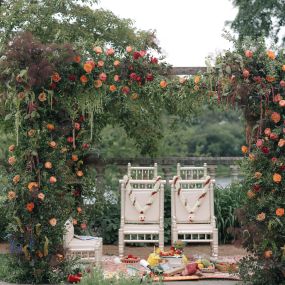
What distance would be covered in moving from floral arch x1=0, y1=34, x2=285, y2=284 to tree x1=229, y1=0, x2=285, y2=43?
702 centimetres

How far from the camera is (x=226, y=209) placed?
31.6 ft

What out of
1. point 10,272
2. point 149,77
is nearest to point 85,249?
point 10,272

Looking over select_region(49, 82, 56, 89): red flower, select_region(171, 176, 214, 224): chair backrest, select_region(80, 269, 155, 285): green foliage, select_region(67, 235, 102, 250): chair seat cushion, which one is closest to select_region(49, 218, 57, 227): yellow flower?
select_region(67, 235, 102, 250): chair seat cushion

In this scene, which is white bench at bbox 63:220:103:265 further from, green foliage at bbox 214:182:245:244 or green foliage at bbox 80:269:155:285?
green foliage at bbox 214:182:245:244

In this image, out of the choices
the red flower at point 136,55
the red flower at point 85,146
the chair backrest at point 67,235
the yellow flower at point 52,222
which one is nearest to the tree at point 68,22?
the red flower at point 85,146

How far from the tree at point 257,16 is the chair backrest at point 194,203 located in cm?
555

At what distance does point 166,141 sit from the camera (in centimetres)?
1644

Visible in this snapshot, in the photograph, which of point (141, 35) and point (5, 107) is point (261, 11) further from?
point (5, 107)

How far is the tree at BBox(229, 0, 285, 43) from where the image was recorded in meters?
13.3

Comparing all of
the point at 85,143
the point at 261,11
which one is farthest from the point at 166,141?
the point at 85,143

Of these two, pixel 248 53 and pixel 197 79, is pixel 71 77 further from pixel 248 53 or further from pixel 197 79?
pixel 248 53

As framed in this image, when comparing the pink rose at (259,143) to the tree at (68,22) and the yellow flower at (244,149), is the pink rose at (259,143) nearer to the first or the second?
the yellow flower at (244,149)

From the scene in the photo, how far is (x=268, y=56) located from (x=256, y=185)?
3.92ft

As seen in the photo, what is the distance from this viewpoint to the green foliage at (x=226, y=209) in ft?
31.1
